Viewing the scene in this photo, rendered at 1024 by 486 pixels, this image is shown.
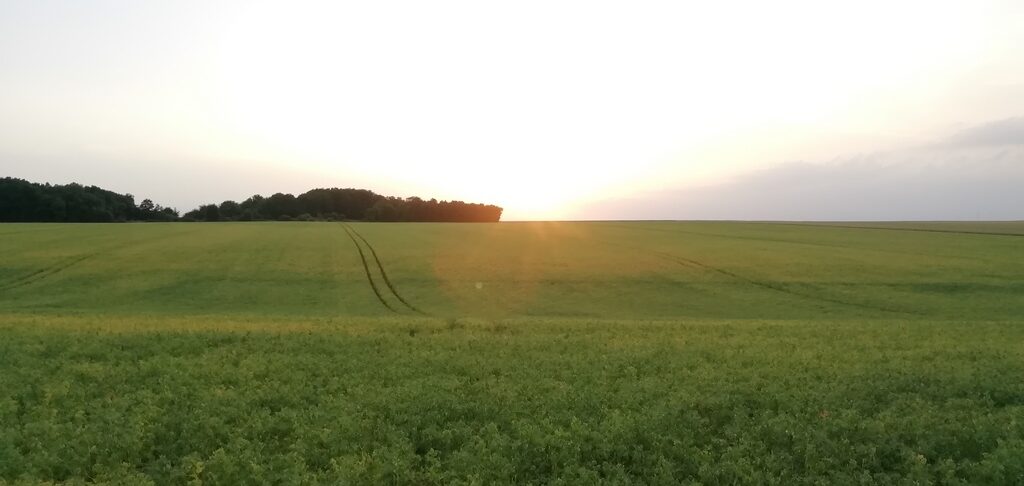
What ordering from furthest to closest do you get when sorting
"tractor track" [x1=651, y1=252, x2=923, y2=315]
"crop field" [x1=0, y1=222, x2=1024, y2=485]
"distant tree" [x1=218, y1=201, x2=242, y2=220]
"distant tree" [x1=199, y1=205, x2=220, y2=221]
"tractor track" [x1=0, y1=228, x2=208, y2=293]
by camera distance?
"distant tree" [x1=218, y1=201, x2=242, y2=220] < "distant tree" [x1=199, y1=205, x2=220, y2=221] < "tractor track" [x1=0, y1=228, x2=208, y2=293] < "tractor track" [x1=651, y1=252, x2=923, y2=315] < "crop field" [x1=0, y1=222, x2=1024, y2=485]

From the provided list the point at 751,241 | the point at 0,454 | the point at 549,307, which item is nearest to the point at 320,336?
the point at 0,454

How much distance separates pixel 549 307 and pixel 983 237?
56.0 m

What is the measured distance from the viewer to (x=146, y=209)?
148m

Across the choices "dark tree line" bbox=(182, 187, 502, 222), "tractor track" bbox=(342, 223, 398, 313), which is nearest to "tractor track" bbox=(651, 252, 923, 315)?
"tractor track" bbox=(342, 223, 398, 313)

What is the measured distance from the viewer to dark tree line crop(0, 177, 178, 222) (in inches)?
4665

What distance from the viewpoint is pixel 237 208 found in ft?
506

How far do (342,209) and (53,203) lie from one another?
60155mm

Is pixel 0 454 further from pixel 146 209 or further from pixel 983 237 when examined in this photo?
pixel 146 209

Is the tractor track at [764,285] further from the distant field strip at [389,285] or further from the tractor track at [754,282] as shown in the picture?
the distant field strip at [389,285]

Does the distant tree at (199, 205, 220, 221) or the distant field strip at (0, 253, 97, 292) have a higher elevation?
the distant tree at (199, 205, 220, 221)

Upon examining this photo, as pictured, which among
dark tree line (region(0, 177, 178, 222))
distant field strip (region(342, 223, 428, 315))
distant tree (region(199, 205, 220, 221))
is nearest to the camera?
distant field strip (region(342, 223, 428, 315))

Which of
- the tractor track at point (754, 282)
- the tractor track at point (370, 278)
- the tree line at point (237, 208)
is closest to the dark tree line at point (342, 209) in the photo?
the tree line at point (237, 208)

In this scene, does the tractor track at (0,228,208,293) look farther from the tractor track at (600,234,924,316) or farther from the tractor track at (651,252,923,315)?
the tractor track at (651,252,923,315)

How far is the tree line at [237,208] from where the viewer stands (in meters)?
120
